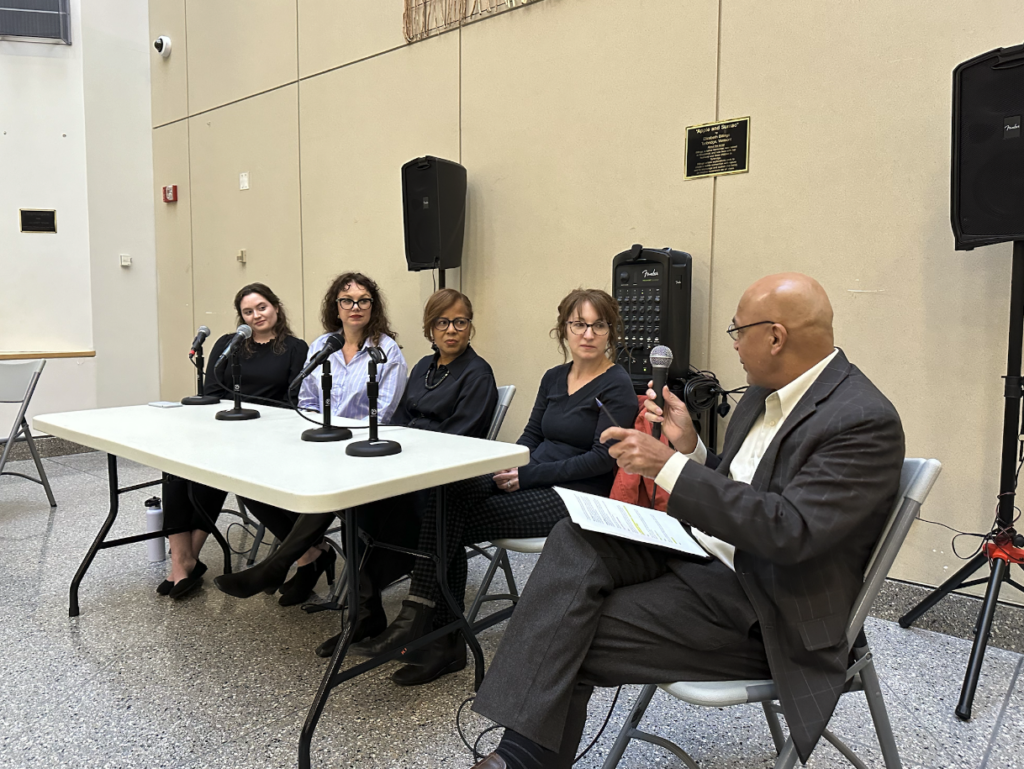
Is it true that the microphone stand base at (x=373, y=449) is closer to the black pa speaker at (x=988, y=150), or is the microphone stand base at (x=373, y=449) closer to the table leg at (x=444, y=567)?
the table leg at (x=444, y=567)

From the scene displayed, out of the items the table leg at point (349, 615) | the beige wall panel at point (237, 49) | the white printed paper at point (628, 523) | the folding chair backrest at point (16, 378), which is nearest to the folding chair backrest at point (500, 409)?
the table leg at point (349, 615)

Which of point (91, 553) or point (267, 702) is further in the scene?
point (91, 553)

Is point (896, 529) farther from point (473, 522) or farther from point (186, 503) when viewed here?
point (186, 503)

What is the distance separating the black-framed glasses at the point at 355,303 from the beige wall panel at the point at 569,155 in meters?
0.92

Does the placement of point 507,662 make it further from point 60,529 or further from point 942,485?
point 60,529

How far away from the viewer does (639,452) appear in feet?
4.24

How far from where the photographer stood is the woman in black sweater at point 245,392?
2.65 metres

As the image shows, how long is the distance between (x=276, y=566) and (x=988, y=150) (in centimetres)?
241

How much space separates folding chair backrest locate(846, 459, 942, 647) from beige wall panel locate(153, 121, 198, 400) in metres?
5.29

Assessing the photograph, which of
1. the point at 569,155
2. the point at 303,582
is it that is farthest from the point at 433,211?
the point at 303,582

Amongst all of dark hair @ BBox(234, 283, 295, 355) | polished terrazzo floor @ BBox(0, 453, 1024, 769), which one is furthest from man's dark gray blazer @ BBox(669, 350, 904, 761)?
dark hair @ BBox(234, 283, 295, 355)

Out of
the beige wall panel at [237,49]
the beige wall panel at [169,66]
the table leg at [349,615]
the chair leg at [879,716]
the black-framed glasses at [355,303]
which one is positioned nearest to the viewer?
the chair leg at [879,716]

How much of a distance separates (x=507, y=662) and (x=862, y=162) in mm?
2182

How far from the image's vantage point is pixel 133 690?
6.41ft
